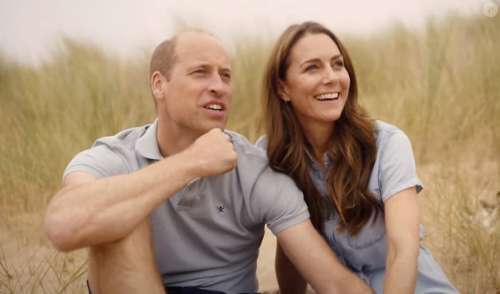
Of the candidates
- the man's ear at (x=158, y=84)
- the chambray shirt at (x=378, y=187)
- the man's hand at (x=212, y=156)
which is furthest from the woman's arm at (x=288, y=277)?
Result: the man's ear at (x=158, y=84)

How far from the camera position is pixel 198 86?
266 cm

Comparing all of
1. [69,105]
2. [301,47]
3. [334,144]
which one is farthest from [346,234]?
[69,105]

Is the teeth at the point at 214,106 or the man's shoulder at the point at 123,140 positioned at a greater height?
the teeth at the point at 214,106

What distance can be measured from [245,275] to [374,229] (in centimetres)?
71

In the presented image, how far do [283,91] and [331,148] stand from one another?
0.41 m

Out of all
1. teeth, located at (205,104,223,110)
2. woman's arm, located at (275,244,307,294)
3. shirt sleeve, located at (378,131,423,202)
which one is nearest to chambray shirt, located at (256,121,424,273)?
shirt sleeve, located at (378,131,423,202)

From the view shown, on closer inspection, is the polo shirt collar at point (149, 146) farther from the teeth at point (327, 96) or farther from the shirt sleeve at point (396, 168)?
the shirt sleeve at point (396, 168)

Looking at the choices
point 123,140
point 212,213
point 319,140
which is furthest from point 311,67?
point 123,140

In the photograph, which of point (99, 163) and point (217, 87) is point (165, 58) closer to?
point (217, 87)

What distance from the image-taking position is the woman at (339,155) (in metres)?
2.52

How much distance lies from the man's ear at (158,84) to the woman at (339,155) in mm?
560

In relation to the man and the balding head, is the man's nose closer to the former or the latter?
the man

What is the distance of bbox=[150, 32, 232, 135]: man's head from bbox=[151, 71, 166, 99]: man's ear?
0.01 meters

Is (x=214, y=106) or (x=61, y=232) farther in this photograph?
(x=214, y=106)
